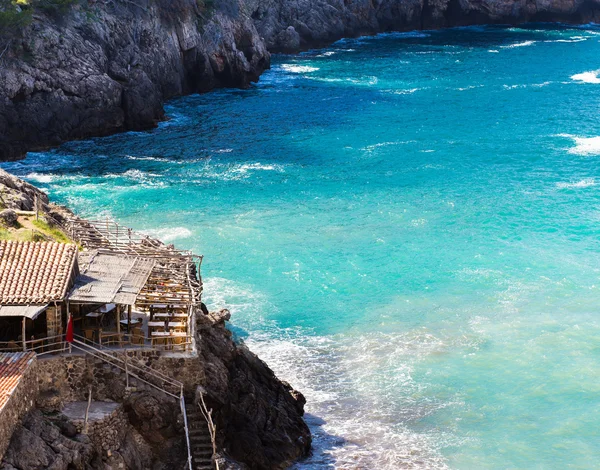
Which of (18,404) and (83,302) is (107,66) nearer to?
(83,302)

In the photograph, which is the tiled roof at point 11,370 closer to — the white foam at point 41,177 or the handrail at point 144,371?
the handrail at point 144,371

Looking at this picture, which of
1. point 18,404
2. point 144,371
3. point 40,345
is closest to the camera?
point 18,404

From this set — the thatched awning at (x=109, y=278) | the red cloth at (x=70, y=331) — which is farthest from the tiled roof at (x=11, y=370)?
the thatched awning at (x=109, y=278)

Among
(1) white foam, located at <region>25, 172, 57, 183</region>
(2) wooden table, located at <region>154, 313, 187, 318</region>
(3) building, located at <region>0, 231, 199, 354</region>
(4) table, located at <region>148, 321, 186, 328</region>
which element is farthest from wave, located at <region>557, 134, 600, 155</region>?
(4) table, located at <region>148, 321, 186, 328</region>

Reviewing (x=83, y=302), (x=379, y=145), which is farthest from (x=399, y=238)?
(x=83, y=302)

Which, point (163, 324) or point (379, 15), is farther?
point (379, 15)

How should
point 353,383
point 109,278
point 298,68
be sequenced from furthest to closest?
point 298,68, point 353,383, point 109,278
